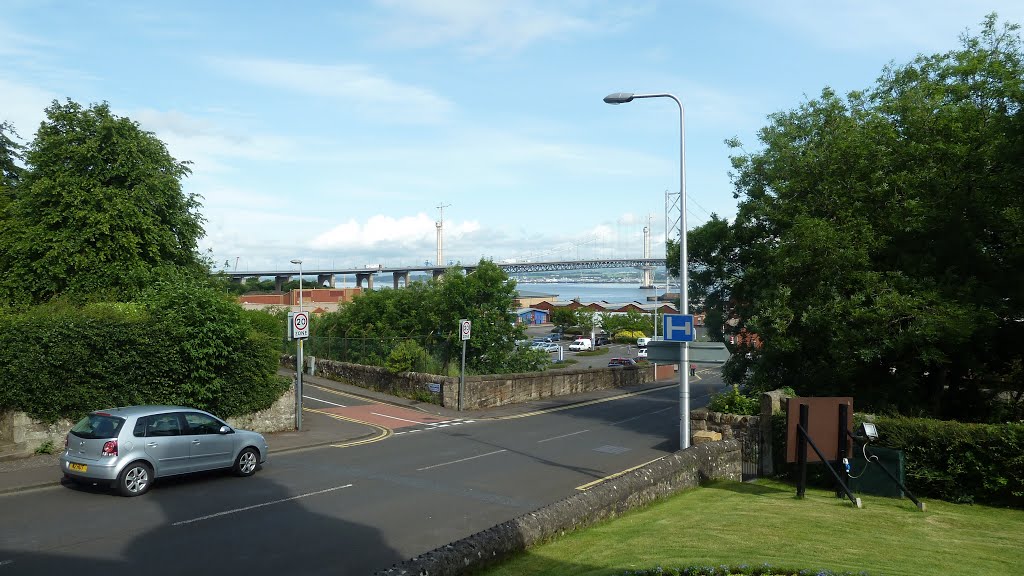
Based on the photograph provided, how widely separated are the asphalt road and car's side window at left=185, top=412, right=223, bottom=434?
1068mm

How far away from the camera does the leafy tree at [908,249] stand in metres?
17.9

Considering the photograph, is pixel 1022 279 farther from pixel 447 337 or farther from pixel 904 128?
pixel 447 337

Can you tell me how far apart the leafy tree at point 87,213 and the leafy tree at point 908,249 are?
1861 centimetres

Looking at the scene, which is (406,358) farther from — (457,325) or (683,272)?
(683,272)

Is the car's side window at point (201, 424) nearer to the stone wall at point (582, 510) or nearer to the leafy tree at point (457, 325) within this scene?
the stone wall at point (582, 510)

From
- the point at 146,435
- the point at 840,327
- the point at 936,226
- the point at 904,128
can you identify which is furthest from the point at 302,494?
the point at 904,128

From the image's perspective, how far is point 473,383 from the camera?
1200 inches

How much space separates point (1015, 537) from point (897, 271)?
9559 mm

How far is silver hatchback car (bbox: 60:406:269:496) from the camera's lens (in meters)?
13.1

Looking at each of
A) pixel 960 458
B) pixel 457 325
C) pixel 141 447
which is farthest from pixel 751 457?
pixel 457 325

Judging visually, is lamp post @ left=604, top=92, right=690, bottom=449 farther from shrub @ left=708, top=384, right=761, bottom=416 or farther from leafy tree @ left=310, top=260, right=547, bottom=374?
leafy tree @ left=310, top=260, right=547, bottom=374

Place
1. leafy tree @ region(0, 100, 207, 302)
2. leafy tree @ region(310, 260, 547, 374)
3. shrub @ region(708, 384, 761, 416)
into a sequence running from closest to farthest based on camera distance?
shrub @ region(708, 384, 761, 416) → leafy tree @ region(0, 100, 207, 302) → leafy tree @ region(310, 260, 547, 374)

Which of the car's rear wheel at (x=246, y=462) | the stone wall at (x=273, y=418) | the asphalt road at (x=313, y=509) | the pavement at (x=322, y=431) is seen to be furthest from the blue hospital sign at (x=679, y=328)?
the stone wall at (x=273, y=418)

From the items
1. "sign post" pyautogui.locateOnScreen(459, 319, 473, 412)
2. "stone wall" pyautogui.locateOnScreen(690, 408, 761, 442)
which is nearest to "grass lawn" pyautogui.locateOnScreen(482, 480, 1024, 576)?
"stone wall" pyautogui.locateOnScreen(690, 408, 761, 442)
